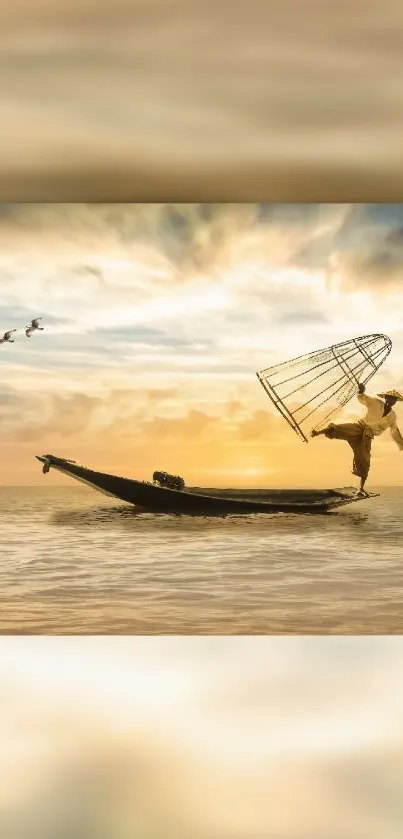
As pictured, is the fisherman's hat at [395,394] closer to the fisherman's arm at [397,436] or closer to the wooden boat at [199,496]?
the fisherman's arm at [397,436]

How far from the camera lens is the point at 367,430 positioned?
470 centimetres

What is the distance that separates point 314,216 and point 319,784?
292 centimetres

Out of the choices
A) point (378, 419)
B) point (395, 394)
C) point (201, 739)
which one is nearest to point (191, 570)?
point (378, 419)

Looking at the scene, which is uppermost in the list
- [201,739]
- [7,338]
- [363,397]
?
[7,338]

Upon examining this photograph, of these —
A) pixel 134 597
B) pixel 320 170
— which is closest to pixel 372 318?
pixel 320 170

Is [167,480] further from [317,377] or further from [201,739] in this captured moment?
[201,739]

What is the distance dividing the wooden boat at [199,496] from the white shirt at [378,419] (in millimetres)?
305

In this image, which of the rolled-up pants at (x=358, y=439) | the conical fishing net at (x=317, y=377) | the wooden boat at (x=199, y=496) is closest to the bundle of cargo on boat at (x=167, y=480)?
the wooden boat at (x=199, y=496)

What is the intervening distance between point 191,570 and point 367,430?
1060mm

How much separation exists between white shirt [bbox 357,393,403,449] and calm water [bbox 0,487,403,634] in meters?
0.27

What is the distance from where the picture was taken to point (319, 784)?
2359 millimetres

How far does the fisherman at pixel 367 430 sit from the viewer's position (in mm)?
4695

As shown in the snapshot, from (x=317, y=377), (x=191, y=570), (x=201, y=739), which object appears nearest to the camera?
(x=201, y=739)

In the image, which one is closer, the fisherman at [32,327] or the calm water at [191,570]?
the calm water at [191,570]
